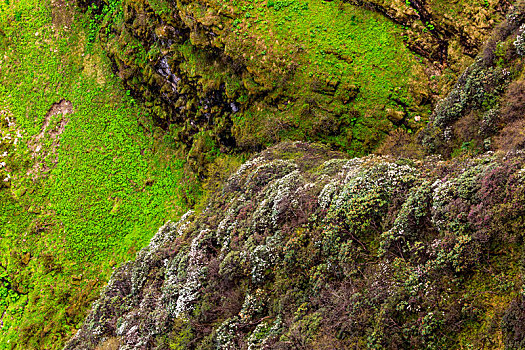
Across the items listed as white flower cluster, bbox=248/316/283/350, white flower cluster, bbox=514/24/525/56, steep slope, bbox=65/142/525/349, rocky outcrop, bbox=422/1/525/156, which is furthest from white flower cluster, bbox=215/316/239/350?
white flower cluster, bbox=514/24/525/56

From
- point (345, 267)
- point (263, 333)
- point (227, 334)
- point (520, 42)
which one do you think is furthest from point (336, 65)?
point (227, 334)

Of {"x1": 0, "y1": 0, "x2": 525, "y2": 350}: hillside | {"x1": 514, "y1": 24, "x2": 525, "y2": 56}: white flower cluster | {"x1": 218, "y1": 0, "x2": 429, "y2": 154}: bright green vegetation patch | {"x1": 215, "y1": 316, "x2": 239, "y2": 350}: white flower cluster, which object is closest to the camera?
{"x1": 0, "y1": 0, "x2": 525, "y2": 350}: hillside

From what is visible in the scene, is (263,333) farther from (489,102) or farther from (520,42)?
(520,42)

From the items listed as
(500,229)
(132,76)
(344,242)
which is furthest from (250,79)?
(500,229)

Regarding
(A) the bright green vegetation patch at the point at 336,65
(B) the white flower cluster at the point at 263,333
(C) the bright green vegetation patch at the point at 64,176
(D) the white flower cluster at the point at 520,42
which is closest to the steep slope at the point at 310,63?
(A) the bright green vegetation patch at the point at 336,65

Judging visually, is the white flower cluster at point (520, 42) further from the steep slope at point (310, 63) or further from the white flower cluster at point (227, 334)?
the white flower cluster at point (227, 334)

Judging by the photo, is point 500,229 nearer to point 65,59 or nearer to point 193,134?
point 193,134

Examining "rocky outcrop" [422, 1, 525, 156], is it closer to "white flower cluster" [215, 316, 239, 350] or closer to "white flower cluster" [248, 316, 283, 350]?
"white flower cluster" [248, 316, 283, 350]
